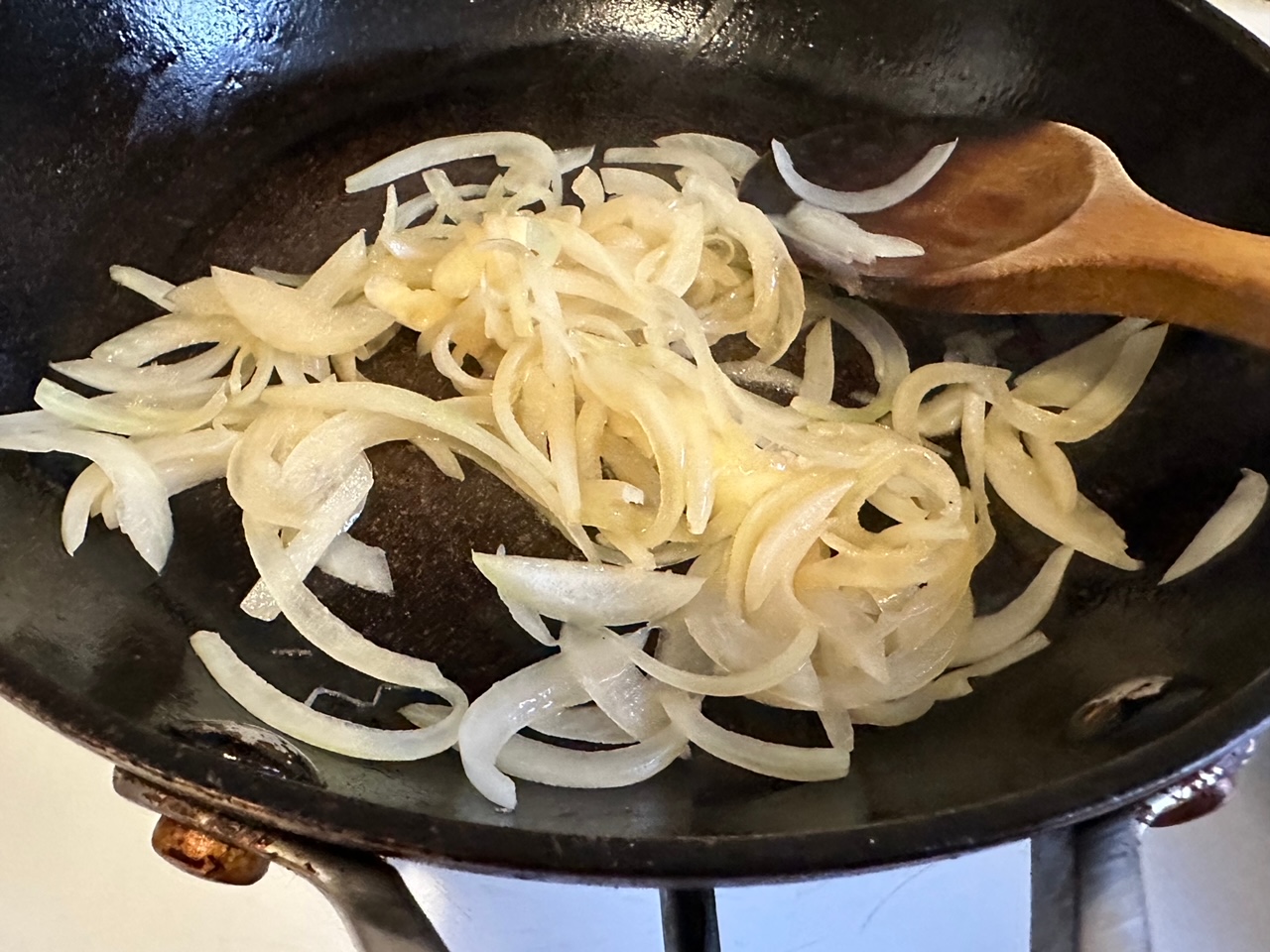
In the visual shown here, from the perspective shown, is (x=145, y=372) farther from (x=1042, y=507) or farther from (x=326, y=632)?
(x=1042, y=507)

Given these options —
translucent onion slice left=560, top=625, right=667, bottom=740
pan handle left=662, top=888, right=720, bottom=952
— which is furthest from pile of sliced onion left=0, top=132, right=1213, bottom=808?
pan handle left=662, top=888, right=720, bottom=952

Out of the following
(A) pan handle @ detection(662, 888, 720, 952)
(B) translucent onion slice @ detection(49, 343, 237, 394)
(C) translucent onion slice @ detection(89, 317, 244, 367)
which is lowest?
(A) pan handle @ detection(662, 888, 720, 952)

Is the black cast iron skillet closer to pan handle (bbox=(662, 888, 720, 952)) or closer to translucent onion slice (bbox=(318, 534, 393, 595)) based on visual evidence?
translucent onion slice (bbox=(318, 534, 393, 595))

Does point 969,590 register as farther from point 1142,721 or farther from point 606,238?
point 606,238

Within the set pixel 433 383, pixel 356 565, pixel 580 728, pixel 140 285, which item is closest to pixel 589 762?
pixel 580 728

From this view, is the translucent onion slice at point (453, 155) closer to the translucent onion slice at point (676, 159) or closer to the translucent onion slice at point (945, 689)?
the translucent onion slice at point (676, 159)

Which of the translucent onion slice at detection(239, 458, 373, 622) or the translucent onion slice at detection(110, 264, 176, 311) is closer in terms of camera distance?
the translucent onion slice at detection(239, 458, 373, 622)

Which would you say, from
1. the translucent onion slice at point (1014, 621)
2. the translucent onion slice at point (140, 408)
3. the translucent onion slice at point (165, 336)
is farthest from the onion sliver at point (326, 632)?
the translucent onion slice at point (1014, 621)
